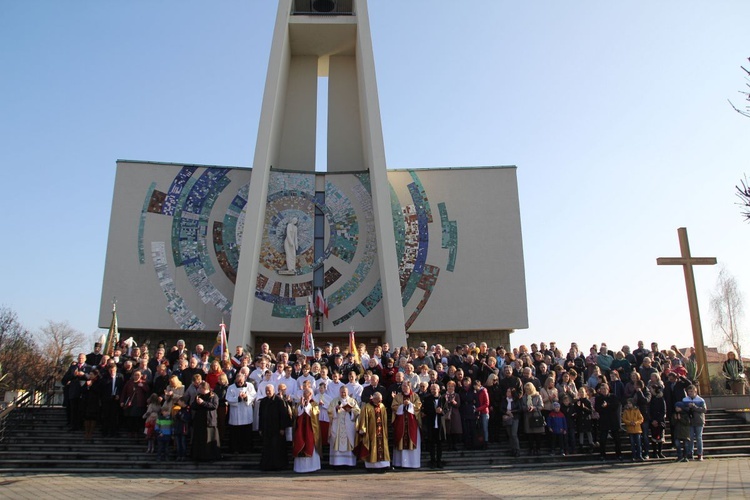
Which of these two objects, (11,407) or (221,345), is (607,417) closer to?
(221,345)

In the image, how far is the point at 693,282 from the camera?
50.5 feet

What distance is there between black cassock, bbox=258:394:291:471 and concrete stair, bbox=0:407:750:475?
278 millimetres

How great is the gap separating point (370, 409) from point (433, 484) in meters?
2.02

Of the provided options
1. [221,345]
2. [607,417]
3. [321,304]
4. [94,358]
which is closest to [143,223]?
[321,304]

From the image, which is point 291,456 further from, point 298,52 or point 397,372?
point 298,52

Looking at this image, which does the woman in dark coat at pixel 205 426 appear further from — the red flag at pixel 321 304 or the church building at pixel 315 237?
the red flag at pixel 321 304

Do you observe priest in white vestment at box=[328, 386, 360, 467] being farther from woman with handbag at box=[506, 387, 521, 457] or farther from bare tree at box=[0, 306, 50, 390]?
bare tree at box=[0, 306, 50, 390]

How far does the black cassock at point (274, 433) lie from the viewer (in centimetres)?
995

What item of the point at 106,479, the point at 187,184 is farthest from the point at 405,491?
the point at 187,184

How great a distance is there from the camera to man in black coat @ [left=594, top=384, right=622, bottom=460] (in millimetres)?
10719

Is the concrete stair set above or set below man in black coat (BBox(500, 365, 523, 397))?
below

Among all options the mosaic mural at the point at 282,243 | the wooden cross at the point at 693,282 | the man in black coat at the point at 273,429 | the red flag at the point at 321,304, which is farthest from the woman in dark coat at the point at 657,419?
the red flag at the point at 321,304

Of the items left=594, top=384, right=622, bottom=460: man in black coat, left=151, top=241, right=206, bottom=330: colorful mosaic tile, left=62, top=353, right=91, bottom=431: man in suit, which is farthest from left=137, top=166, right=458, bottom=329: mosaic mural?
left=594, top=384, right=622, bottom=460: man in black coat

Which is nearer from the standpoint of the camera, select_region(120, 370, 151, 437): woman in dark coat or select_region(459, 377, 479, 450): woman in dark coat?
select_region(459, 377, 479, 450): woman in dark coat
